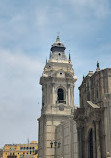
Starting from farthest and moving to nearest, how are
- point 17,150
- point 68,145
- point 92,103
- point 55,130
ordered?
point 17,150 < point 55,130 < point 68,145 < point 92,103

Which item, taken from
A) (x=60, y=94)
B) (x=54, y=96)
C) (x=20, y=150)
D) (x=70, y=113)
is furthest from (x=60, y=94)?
(x=20, y=150)

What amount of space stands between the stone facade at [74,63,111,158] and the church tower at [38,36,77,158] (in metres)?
22.2

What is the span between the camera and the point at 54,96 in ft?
253

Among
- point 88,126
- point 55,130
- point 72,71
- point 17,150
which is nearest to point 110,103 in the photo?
point 88,126

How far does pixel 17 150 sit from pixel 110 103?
279 feet

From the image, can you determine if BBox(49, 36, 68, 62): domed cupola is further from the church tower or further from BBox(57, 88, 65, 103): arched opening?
BBox(57, 88, 65, 103): arched opening

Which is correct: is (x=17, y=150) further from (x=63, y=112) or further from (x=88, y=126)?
(x=88, y=126)

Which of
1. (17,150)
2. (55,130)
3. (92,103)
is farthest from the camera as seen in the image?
(17,150)

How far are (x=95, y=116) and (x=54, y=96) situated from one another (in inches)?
1323

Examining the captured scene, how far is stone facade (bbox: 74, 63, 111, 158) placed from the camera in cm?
4269

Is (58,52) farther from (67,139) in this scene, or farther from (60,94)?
(67,139)

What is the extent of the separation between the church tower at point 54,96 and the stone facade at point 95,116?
876 inches

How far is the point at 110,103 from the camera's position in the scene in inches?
1676

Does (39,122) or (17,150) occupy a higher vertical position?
(39,122)
